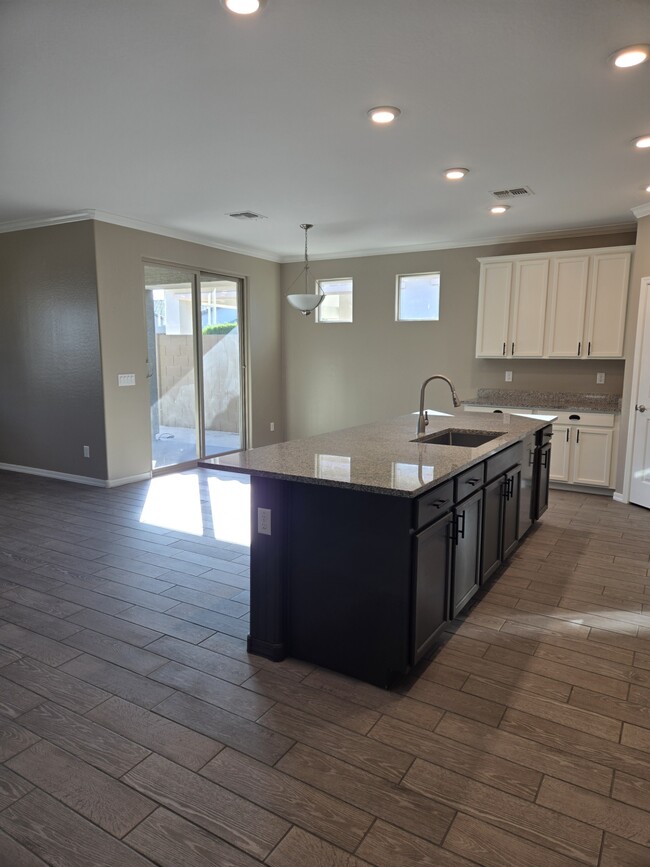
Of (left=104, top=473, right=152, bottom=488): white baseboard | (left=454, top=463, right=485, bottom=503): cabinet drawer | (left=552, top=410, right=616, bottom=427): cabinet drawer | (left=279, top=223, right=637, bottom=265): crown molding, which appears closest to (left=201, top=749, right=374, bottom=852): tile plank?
(left=454, top=463, right=485, bottom=503): cabinet drawer

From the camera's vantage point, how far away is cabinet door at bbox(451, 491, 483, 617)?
271 cm

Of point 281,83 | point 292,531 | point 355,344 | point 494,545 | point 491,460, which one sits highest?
point 281,83

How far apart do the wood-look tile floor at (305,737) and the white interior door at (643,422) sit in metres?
1.98

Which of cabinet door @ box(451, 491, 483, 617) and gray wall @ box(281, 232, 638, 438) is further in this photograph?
gray wall @ box(281, 232, 638, 438)

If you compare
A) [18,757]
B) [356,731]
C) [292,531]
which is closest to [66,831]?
[18,757]

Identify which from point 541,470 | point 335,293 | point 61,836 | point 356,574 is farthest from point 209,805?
point 335,293

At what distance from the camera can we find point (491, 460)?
10.2 feet

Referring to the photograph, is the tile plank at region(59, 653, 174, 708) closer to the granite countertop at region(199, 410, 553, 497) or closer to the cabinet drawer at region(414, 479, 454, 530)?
the granite countertop at region(199, 410, 553, 497)

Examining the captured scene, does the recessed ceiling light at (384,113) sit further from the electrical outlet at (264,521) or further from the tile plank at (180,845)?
the tile plank at (180,845)

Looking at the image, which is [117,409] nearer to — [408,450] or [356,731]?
[408,450]

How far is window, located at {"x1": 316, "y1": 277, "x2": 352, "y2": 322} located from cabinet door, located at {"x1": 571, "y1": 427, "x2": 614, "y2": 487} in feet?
10.9

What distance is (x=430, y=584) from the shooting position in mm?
2451

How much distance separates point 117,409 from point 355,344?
318cm

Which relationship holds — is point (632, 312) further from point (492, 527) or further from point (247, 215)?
point (247, 215)
